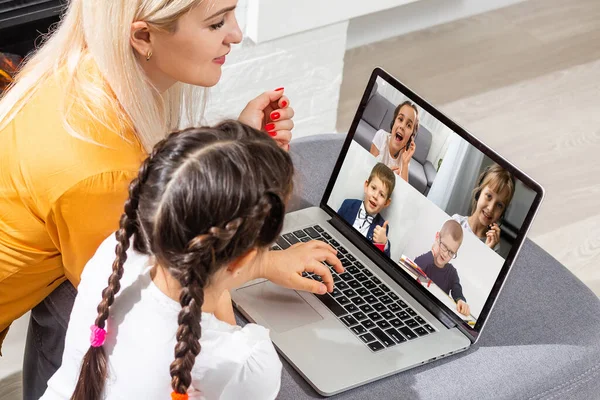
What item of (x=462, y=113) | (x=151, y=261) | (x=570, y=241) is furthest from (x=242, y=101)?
(x=151, y=261)

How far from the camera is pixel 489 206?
3.93 feet

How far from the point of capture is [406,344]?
1.22 meters

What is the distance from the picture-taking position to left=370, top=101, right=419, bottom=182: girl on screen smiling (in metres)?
1.30

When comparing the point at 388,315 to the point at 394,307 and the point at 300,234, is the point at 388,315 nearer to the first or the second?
the point at 394,307

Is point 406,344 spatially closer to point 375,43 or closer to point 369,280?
point 369,280

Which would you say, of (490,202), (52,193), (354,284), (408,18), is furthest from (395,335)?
(408,18)

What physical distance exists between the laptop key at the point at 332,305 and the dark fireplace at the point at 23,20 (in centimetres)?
116

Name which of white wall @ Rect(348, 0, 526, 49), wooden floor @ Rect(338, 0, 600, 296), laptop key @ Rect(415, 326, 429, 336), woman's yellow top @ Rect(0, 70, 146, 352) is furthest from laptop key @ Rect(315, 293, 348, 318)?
white wall @ Rect(348, 0, 526, 49)

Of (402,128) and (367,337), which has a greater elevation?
(402,128)

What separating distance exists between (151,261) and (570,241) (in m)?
1.56

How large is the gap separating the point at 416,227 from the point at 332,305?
162mm

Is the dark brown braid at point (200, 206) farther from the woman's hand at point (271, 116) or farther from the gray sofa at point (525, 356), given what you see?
the woman's hand at point (271, 116)

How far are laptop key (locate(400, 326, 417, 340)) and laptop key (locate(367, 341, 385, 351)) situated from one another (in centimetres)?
4

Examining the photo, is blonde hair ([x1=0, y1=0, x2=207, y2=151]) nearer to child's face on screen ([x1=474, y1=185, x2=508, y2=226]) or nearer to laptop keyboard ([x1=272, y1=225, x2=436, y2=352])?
laptop keyboard ([x1=272, y1=225, x2=436, y2=352])
